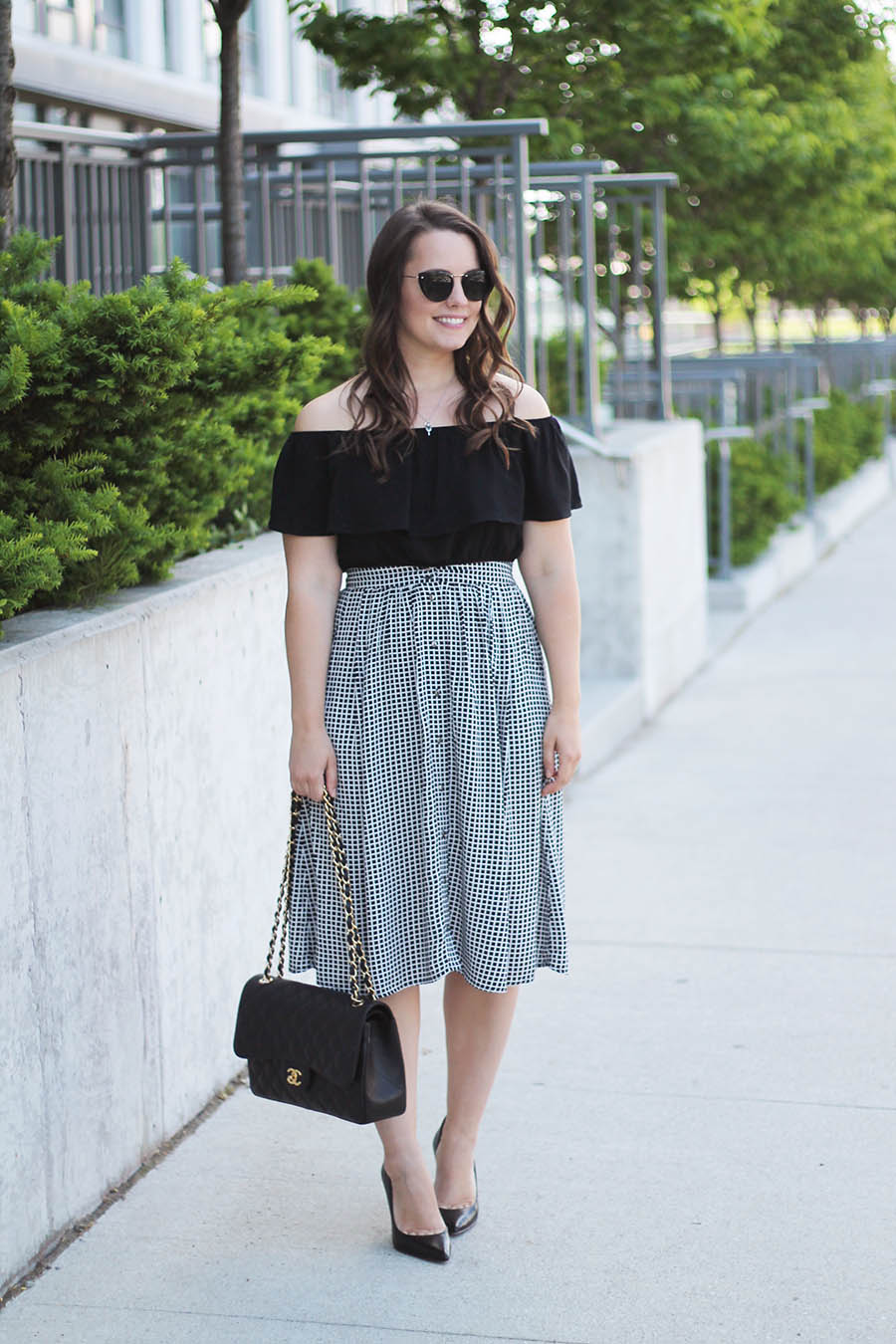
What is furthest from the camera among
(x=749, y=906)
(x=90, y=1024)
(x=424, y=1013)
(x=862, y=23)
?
(x=862, y=23)

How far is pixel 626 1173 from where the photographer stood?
3828 mm

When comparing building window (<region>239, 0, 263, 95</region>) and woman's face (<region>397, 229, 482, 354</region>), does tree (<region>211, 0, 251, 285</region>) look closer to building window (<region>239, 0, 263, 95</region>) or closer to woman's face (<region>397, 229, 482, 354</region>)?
woman's face (<region>397, 229, 482, 354</region>)

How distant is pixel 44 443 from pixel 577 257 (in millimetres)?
9859

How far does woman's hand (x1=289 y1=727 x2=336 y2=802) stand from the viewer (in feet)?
10.7

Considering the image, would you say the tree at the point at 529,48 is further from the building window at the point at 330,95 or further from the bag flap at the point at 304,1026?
the building window at the point at 330,95

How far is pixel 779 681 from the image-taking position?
968cm

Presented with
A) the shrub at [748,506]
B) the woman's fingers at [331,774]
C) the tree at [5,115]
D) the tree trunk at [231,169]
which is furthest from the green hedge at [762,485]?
the woman's fingers at [331,774]

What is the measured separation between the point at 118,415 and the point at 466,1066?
1421mm

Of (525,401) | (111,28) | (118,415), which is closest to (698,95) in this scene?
(111,28)

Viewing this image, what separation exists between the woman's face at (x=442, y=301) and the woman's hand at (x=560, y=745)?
679mm

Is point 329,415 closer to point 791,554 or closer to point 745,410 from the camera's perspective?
point 791,554

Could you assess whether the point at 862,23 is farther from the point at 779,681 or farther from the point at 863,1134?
the point at 863,1134

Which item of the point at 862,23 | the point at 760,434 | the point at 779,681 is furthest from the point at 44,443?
the point at 760,434

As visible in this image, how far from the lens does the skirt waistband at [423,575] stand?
330cm
